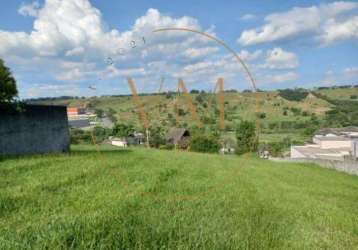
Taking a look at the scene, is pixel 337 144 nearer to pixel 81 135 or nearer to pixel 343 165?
pixel 343 165

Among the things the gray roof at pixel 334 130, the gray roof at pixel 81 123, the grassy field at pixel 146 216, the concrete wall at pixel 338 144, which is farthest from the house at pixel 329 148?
the grassy field at pixel 146 216

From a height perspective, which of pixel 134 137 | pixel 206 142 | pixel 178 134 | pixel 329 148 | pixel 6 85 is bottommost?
pixel 329 148

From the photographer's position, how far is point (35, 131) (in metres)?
16.4

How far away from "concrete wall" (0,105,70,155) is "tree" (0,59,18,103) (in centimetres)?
71

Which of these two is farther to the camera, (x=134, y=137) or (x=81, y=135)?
(x=81, y=135)

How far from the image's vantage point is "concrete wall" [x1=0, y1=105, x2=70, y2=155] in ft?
46.5

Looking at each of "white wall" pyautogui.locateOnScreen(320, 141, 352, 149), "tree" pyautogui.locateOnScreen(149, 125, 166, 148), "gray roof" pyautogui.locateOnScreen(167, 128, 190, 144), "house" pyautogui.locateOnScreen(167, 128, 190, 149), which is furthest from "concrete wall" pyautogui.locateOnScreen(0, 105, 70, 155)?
"white wall" pyautogui.locateOnScreen(320, 141, 352, 149)

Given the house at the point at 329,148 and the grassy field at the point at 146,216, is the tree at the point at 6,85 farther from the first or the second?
the house at the point at 329,148

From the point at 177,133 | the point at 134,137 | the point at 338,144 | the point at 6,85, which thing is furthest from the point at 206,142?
the point at 338,144

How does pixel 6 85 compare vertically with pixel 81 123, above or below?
above

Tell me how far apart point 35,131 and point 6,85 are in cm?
290

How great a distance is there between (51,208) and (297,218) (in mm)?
3654

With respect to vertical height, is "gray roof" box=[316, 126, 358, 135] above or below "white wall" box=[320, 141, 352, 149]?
above

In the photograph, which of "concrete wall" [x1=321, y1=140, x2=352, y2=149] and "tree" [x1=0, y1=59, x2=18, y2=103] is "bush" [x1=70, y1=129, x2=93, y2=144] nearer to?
"tree" [x1=0, y1=59, x2=18, y2=103]
